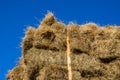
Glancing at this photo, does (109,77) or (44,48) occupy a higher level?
(44,48)

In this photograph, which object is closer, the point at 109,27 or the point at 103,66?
the point at 103,66

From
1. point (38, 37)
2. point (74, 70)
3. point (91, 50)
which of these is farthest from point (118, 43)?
point (38, 37)

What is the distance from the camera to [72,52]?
30.9 feet

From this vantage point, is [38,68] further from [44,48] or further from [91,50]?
[91,50]

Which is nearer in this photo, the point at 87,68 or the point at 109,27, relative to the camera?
the point at 87,68

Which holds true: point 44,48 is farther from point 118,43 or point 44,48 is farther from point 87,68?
point 118,43

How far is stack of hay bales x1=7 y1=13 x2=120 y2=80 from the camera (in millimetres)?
9102

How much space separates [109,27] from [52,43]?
1.64 meters

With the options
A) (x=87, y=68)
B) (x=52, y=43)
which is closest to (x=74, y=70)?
(x=87, y=68)

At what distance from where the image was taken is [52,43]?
9.52 meters

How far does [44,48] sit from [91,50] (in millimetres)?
1139

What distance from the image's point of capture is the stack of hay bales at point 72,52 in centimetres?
910

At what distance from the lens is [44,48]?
9.51 metres

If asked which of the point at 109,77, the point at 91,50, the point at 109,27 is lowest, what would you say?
the point at 109,77
